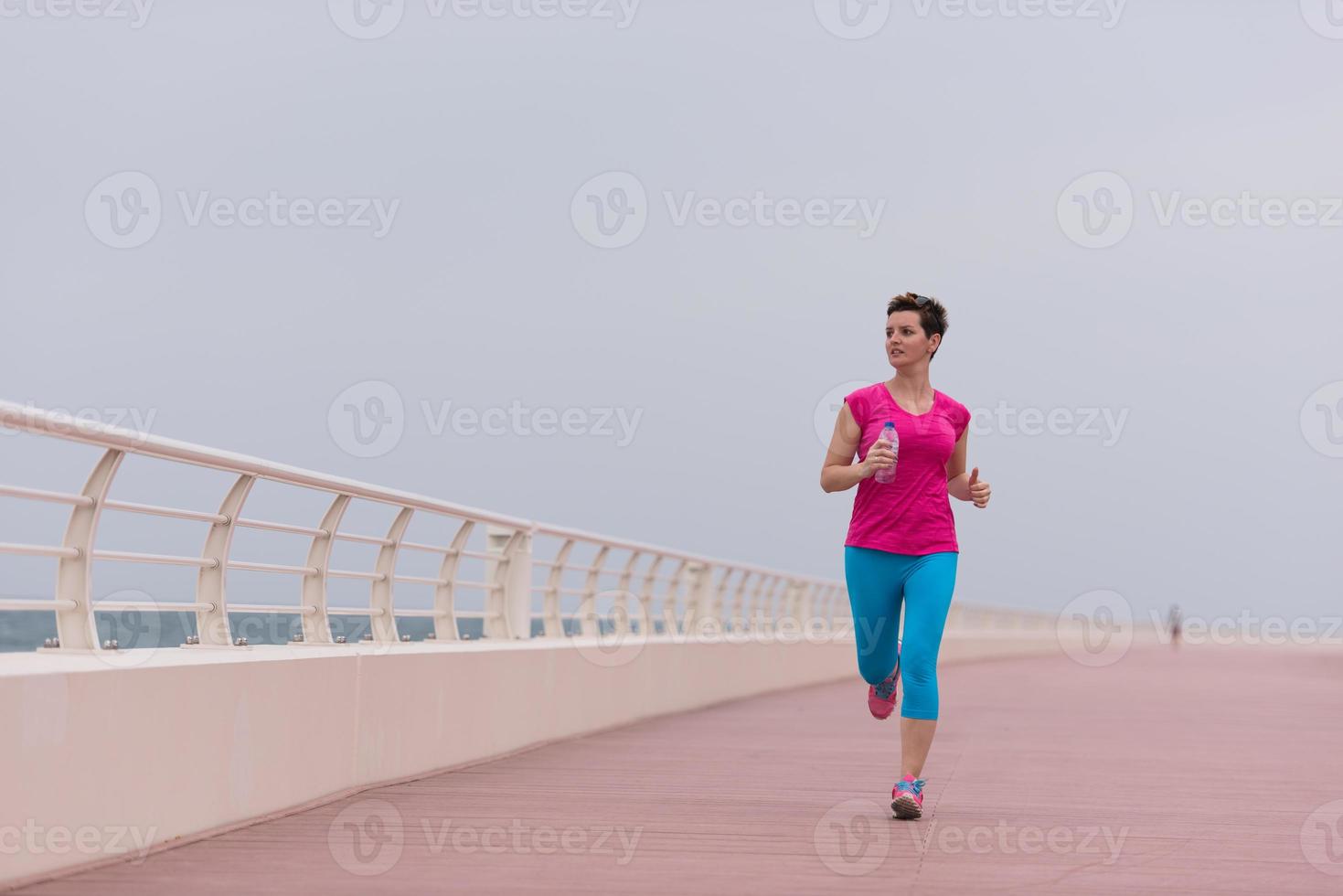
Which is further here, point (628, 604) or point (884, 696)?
point (628, 604)

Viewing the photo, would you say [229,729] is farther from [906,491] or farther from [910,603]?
[906,491]

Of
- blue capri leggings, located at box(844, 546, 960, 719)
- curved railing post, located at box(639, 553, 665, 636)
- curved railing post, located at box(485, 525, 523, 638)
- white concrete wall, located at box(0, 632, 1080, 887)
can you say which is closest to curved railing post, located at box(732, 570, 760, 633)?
curved railing post, located at box(639, 553, 665, 636)

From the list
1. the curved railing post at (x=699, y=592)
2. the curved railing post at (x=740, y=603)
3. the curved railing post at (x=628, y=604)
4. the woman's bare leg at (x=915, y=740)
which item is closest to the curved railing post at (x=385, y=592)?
the woman's bare leg at (x=915, y=740)

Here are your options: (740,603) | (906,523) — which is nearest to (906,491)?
→ (906,523)

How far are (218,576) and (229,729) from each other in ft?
2.28

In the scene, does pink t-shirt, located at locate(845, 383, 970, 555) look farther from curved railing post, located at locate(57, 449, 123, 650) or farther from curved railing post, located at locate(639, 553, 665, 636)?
curved railing post, located at locate(639, 553, 665, 636)

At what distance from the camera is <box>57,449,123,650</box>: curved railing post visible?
245 inches

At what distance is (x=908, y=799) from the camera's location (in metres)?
7.71

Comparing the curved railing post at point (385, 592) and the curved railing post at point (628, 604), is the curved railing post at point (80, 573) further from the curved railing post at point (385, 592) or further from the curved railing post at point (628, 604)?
the curved railing post at point (628, 604)

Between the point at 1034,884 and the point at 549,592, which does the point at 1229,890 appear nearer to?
the point at 1034,884

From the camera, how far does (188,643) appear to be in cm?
736

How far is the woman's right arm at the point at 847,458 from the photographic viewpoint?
759cm

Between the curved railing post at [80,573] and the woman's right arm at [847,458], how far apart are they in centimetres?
297

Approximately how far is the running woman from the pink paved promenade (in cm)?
53
